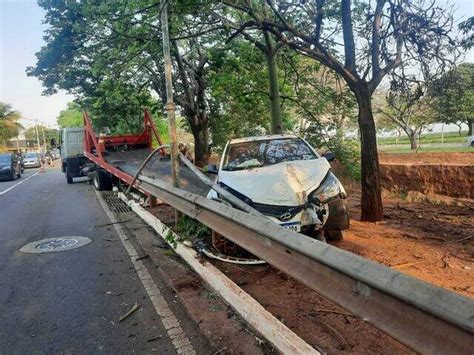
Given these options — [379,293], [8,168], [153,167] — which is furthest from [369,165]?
[8,168]

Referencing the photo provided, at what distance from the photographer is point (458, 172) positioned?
15.8 meters

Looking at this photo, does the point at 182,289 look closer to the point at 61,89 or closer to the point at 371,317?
the point at 371,317

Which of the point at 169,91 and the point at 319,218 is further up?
the point at 169,91

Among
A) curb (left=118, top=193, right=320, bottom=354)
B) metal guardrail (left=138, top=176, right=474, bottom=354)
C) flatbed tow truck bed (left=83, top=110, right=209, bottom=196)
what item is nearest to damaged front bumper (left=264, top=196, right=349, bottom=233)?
curb (left=118, top=193, right=320, bottom=354)

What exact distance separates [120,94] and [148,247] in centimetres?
1307

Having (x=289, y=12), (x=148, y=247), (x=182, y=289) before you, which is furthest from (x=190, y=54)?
(x=182, y=289)

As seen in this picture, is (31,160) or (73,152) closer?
(73,152)

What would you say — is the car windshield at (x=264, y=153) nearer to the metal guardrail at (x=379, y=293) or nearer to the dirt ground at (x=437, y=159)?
the metal guardrail at (x=379, y=293)

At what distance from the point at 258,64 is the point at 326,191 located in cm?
1073

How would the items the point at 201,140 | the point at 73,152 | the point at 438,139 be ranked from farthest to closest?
the point at 438,139, the point at 201,140, the point at 73,152

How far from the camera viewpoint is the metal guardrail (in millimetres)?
1613

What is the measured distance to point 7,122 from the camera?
201 ft

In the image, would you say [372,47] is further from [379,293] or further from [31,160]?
[31,160]

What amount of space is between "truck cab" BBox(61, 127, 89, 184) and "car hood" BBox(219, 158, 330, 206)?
50.8 ft
